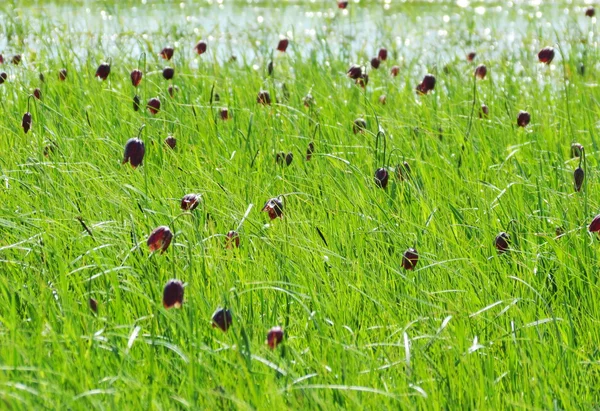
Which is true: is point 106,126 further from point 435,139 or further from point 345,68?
point 345,68

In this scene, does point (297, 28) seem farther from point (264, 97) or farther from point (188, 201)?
point (188, 201)

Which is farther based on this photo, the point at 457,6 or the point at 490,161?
the point at 457,6

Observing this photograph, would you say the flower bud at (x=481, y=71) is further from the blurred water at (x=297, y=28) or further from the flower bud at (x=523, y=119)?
the blurred water at (x=297, y=28)

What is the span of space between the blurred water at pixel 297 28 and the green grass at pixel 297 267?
1.47 metres

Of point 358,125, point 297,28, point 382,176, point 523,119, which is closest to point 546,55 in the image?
point 523,119

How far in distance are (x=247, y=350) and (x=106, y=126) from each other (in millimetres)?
1978

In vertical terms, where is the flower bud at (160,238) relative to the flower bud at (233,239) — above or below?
above

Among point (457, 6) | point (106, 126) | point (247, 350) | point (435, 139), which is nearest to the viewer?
point (247, 350)

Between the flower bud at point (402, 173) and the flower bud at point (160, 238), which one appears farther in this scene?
the flower bud at point (402, 173)

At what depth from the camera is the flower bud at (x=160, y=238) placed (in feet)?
7.25

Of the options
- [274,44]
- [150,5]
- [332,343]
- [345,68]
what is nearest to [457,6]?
[150,5]

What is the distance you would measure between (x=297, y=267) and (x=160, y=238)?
0.42 m

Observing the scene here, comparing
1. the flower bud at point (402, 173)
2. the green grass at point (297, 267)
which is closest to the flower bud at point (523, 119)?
the green grass at point (297, 267)

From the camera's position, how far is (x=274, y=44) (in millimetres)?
6965
